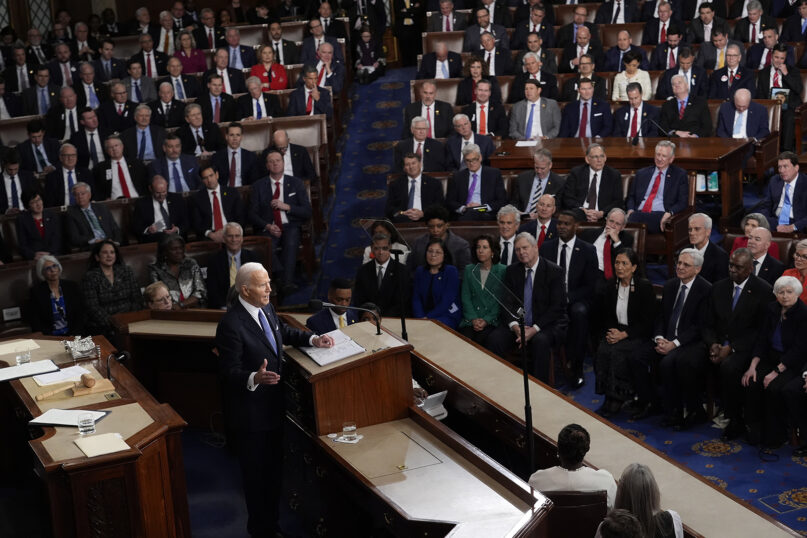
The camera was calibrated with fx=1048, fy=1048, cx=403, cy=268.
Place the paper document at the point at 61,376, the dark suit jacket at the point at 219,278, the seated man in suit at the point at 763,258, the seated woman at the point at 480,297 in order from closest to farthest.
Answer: the paper document at the point at 61,376
the seated man in suit at the point at 763,258
the seated woman at the point at 480,297
the dark suit jacket at the point at 219,278

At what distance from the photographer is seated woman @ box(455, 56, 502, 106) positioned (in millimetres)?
9680

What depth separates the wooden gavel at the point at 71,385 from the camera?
463cm

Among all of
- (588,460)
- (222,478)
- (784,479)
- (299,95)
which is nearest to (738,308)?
(784,479)

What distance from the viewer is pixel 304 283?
8258mm

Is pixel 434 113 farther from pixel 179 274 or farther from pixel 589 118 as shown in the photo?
pixel 179 274

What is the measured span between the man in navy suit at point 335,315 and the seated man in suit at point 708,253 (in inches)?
88.0

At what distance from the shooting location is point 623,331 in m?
6.29

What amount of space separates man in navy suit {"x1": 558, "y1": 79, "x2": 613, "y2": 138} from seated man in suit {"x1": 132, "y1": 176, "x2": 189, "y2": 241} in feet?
11.3

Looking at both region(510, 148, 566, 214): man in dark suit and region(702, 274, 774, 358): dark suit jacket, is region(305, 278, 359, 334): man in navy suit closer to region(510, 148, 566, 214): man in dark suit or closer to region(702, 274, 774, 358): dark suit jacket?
region(702, 274, 774, 358): dark suit jacket

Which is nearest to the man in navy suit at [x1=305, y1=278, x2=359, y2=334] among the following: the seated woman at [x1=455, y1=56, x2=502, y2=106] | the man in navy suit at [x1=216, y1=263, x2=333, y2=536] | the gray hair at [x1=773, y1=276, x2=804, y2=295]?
the man in navy suit at [x1=216, y1=263, x2=333, y2=536]

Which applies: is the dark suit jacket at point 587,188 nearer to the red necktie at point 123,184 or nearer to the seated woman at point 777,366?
the seated woman at point 777,366

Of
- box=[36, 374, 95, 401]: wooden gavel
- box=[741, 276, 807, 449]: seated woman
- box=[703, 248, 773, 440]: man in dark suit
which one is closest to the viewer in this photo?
box=[36, 374, 95, 401]: wooden gavel

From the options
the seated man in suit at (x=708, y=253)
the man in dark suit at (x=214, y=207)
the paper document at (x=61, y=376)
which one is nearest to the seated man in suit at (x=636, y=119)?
the seated man in suit at (x=708, y=253)

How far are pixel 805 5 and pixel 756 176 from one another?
2.18 meters
